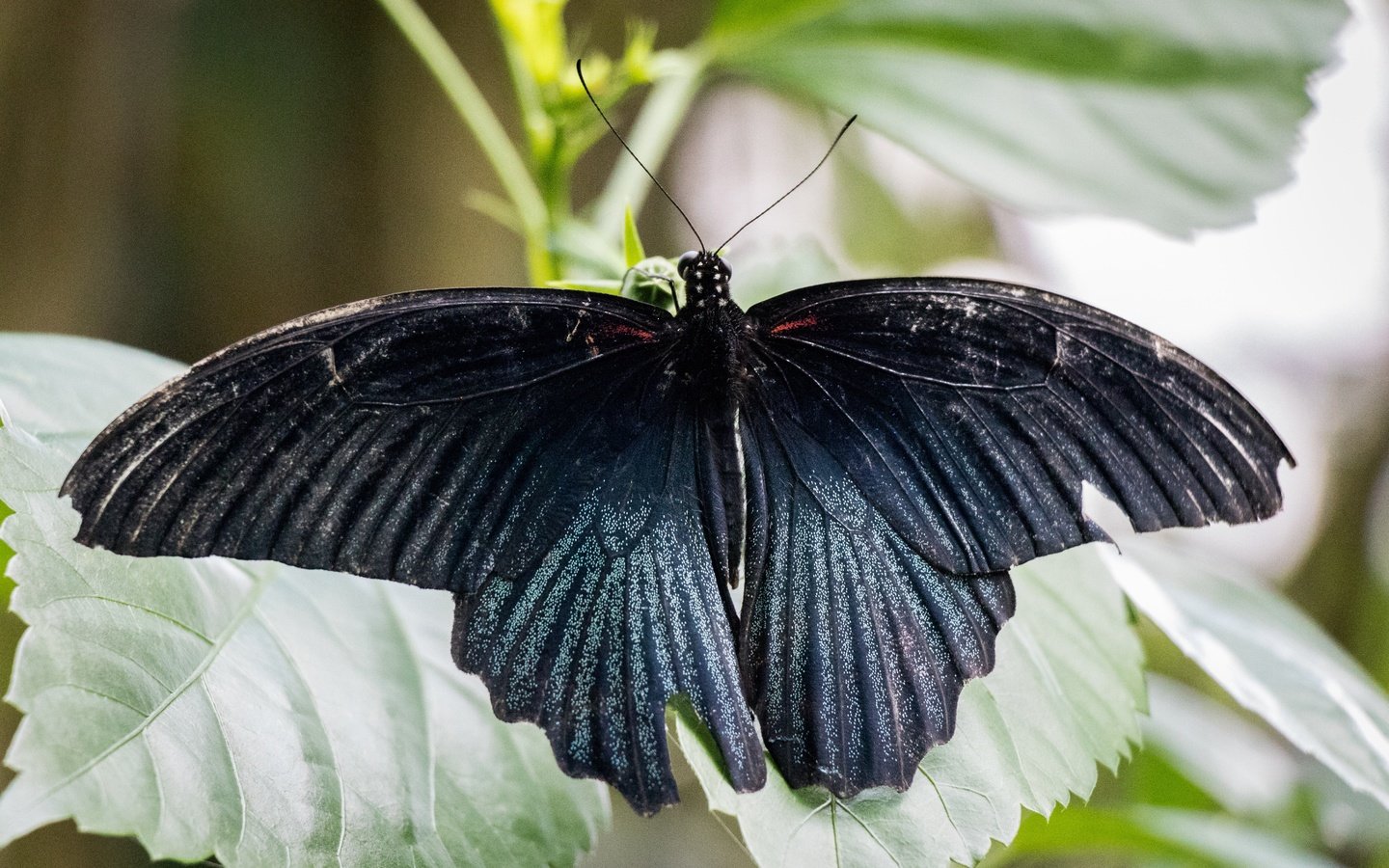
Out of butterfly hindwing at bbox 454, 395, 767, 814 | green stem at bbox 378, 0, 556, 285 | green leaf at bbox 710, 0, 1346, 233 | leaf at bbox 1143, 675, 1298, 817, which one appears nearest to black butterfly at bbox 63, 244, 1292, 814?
butterfly hindwing at bbox 454, 395, 767, 814

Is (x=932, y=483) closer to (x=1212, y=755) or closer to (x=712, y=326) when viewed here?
(x=712, y=326)

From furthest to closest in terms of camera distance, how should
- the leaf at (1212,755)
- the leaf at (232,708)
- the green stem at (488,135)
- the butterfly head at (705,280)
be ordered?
the leaf at (1212,755) → the green stem at (488,135) → the butterfly head at (705,280) → the leaf at (232,708)

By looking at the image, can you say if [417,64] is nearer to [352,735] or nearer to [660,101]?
[660,101]

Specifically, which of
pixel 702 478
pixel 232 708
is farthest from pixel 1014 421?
pixel 232 708

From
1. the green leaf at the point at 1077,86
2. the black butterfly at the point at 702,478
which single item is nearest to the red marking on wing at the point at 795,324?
the black butterfly at the point at 702,478

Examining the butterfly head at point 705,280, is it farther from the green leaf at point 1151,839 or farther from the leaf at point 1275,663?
the green leaf at point 1151,839

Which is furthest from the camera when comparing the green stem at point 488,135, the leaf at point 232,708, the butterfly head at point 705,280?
the green stem at point 488,135

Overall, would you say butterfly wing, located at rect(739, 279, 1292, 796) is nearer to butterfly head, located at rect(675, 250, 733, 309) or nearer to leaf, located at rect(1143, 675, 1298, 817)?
butterfly head, located at rect(675, 250, 733, 309)

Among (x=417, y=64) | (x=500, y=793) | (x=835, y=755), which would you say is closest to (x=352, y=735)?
(x=500, y=793)

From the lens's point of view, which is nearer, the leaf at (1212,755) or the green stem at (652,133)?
the green stem at (652,133)
